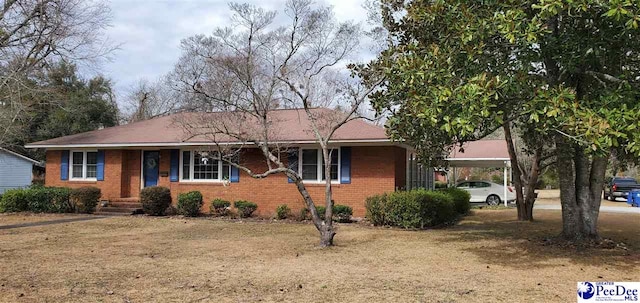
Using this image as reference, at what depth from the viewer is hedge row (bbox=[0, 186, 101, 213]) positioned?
18.2 m

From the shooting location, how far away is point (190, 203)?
17.3m

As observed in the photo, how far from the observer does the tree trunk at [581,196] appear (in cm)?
1122

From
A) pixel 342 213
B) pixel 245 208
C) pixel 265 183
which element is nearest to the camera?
pixel 342 213

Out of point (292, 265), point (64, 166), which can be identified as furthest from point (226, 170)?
point (292, 265)

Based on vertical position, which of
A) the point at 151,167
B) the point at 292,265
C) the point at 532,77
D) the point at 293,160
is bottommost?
the point at 292,265

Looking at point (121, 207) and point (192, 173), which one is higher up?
point (192, 173)

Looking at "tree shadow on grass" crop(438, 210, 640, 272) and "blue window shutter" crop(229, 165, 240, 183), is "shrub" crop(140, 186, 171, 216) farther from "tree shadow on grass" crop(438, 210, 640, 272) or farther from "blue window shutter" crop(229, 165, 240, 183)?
"tree shadow on grass" crop(438, 210, 640, 272)

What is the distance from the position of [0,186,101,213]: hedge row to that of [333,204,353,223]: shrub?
8.97m

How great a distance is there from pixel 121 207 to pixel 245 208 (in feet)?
17.2

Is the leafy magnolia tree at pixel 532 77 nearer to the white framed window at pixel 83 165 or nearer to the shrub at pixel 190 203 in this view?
the shrub at pixel 190 203

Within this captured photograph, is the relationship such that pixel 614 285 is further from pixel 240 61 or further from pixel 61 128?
pixel 61 128

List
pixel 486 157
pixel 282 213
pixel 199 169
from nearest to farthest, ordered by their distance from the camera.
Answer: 1. pixel 282 213
2. pixel 199 169
3. pixel 486 157

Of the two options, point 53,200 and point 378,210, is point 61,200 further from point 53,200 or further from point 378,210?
point 378,210

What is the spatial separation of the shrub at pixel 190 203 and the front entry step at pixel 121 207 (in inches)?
79.8
